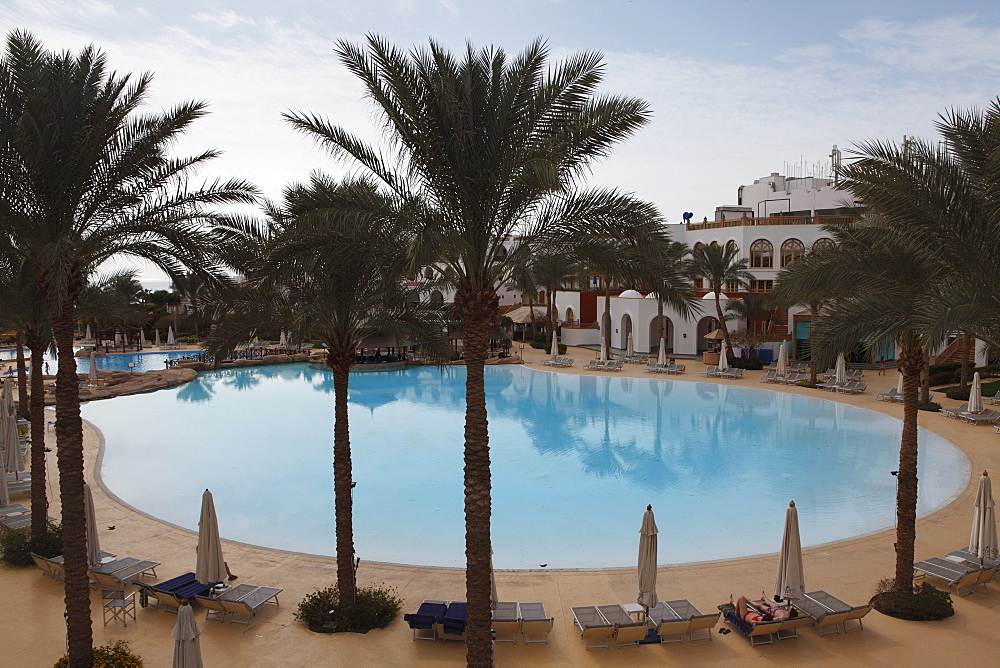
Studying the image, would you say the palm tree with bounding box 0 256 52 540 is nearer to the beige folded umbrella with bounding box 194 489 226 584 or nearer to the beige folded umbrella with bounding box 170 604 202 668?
the beige folded umbrella with bounding box 194 489 226 584

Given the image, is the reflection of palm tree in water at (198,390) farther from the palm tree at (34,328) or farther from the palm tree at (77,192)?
the palm tree at (77,192)

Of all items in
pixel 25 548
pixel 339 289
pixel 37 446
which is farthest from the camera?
pixel 37 446

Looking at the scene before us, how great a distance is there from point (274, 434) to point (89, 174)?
52.5 feet

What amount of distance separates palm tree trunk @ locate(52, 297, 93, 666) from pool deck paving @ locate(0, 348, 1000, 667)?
0.86 metres

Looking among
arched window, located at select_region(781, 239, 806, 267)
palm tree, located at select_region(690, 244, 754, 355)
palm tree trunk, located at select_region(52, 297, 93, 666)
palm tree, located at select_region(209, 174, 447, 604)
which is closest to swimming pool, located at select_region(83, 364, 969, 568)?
palm tree, located at select_region(209, 174, 447, 604)

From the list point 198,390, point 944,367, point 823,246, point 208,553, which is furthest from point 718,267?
point 208,553

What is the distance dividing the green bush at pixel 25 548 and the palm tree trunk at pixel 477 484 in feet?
25.6

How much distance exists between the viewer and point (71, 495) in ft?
27.1

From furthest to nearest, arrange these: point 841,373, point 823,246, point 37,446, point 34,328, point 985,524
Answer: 1. point 841,373
2. point 823,246
3. point 34,328
4. point 37,446
5. point 985,524

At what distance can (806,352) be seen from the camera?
35.5 m

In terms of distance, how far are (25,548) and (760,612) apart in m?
11.5

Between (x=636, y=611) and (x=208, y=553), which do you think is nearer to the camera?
(x=636, y=611)

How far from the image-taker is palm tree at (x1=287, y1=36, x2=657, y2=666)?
7250mm

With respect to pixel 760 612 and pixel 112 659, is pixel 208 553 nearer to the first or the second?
pixel 112 659
